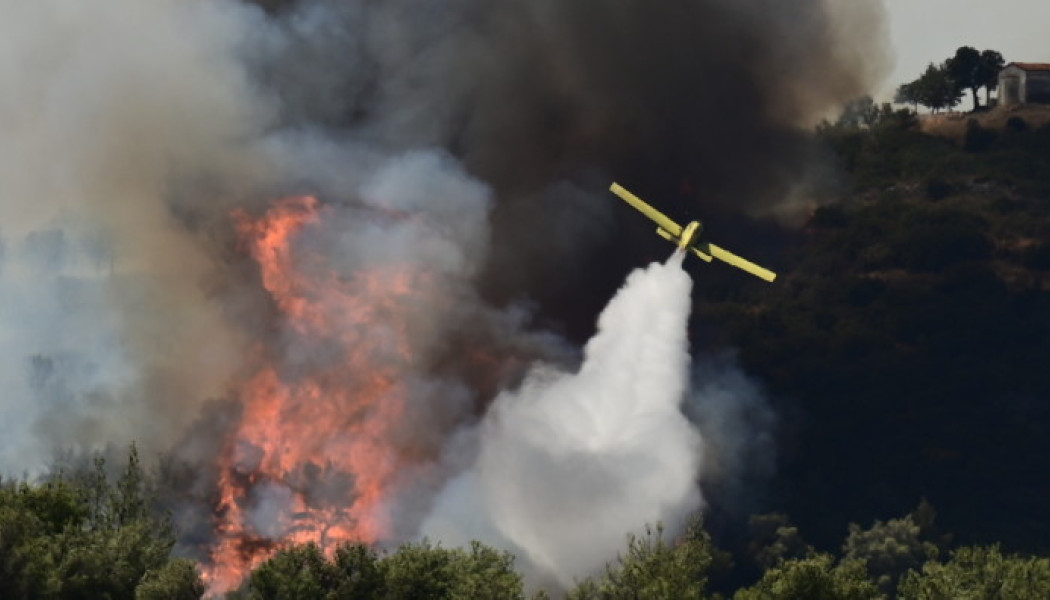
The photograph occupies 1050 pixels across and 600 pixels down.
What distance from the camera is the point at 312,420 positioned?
158 m

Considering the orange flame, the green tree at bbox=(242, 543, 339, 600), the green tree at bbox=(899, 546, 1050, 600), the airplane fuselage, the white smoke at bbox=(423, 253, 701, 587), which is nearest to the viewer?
the green tree at bbox=(242, 543, 339, 600)

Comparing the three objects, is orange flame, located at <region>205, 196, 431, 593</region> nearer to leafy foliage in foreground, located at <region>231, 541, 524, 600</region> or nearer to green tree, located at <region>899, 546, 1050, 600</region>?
leafy foliage in foreground, located at <region>231, 541, 524, 600</region>

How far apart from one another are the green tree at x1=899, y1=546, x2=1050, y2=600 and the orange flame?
39.2 meters

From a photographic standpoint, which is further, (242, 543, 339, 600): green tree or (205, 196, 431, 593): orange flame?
(205, 196, 431, 593): orange flame

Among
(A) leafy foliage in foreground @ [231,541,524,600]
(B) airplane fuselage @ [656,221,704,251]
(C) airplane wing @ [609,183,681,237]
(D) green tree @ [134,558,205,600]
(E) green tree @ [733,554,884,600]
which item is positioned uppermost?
(C) airplane wing @ [609,183,681,237]

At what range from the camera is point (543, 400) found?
161375 mm

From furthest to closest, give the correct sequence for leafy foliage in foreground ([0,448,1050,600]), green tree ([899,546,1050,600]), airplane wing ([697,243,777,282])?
1. airplane wing ([697,243,777,282])
2. green tree ([899,546,1050,600])
3. leafy foliage in foreground ([0,448,1050,600])

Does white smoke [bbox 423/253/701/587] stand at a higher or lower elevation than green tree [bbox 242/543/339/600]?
higher

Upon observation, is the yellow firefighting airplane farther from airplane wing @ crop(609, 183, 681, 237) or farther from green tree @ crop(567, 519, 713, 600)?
green tree @ crop(567, 519, 713, 600)

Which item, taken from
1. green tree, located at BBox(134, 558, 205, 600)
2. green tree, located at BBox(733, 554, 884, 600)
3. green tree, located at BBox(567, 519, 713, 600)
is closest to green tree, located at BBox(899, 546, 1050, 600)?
green tree, located at BBox(733, 554, 884, 600)

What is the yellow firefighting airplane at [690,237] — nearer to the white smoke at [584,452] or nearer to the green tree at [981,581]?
the white smoke at [584,452]

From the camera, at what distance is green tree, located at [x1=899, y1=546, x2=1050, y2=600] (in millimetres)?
132625

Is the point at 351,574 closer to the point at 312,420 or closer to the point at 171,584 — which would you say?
the point at 171,584

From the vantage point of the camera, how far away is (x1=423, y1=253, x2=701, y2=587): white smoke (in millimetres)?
158750
